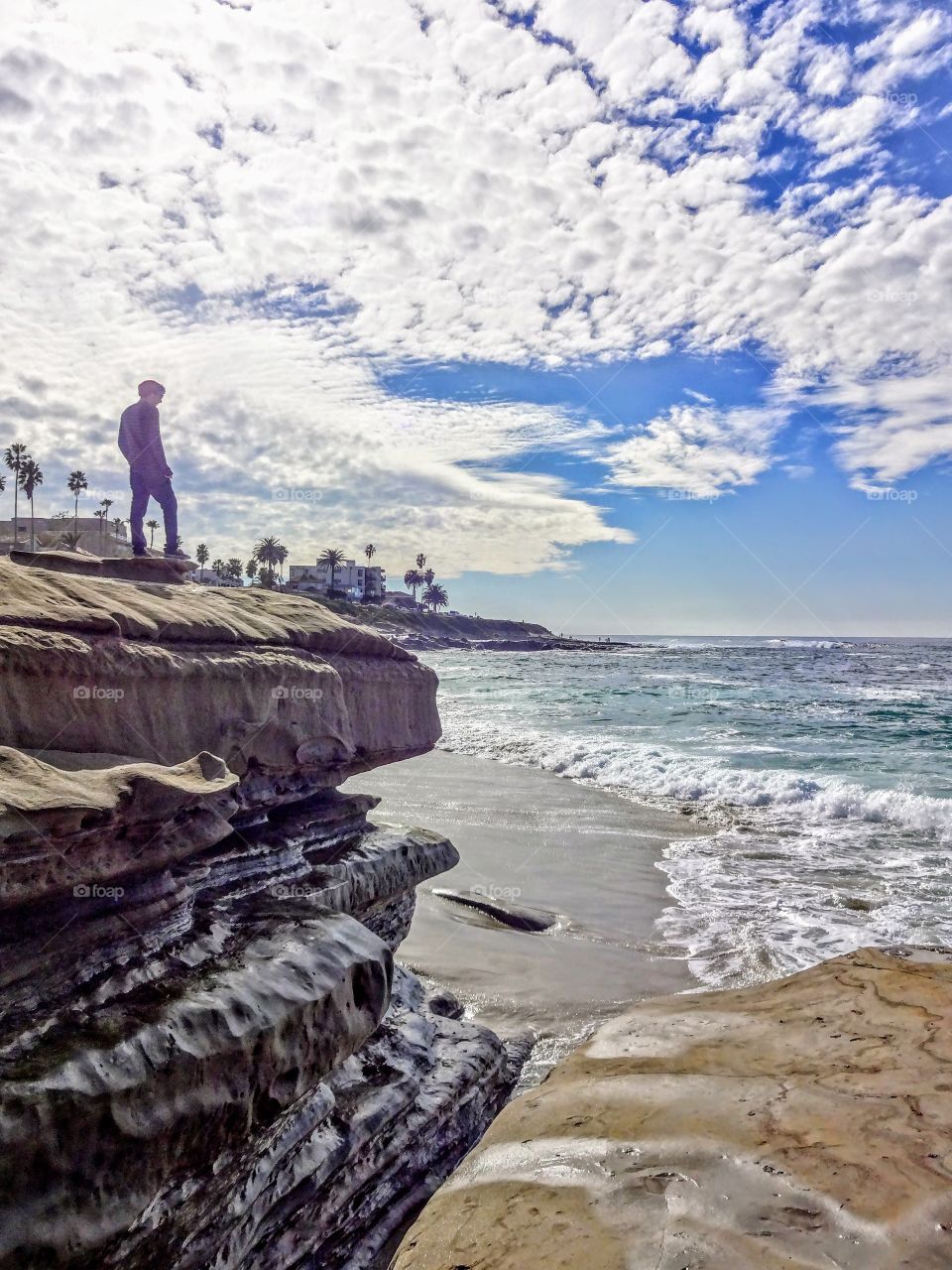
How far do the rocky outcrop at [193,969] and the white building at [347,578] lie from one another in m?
88.6

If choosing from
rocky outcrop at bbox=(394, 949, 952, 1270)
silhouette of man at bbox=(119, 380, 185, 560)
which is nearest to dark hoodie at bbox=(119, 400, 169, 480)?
silhouette of man at bbox=(119, 380, 185, 560)

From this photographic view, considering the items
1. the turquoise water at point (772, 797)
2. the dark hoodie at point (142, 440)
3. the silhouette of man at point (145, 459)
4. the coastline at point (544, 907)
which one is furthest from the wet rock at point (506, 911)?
the dark hoodie at point (142, 440)

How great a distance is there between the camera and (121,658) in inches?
118

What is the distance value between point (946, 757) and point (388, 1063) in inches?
651

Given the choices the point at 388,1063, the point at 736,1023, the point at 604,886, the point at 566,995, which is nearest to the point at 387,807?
the point at 604,886

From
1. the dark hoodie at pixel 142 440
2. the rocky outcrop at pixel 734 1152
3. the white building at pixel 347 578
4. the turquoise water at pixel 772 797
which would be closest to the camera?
the rocky outcrop at pixel 734 1152

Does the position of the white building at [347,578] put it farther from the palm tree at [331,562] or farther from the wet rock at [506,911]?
the wet rock at [506,911]

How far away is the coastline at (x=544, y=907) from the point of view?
539 cm

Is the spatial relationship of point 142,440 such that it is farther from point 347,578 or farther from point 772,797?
point 347,578

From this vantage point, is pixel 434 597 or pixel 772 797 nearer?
pixel 772 797

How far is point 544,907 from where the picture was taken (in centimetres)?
746

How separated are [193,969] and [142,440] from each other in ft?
14.6

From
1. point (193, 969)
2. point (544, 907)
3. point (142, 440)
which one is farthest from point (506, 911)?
point (142, 440)

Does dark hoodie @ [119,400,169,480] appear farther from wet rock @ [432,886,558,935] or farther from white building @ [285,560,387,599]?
white building @ [285,560,387,599]
